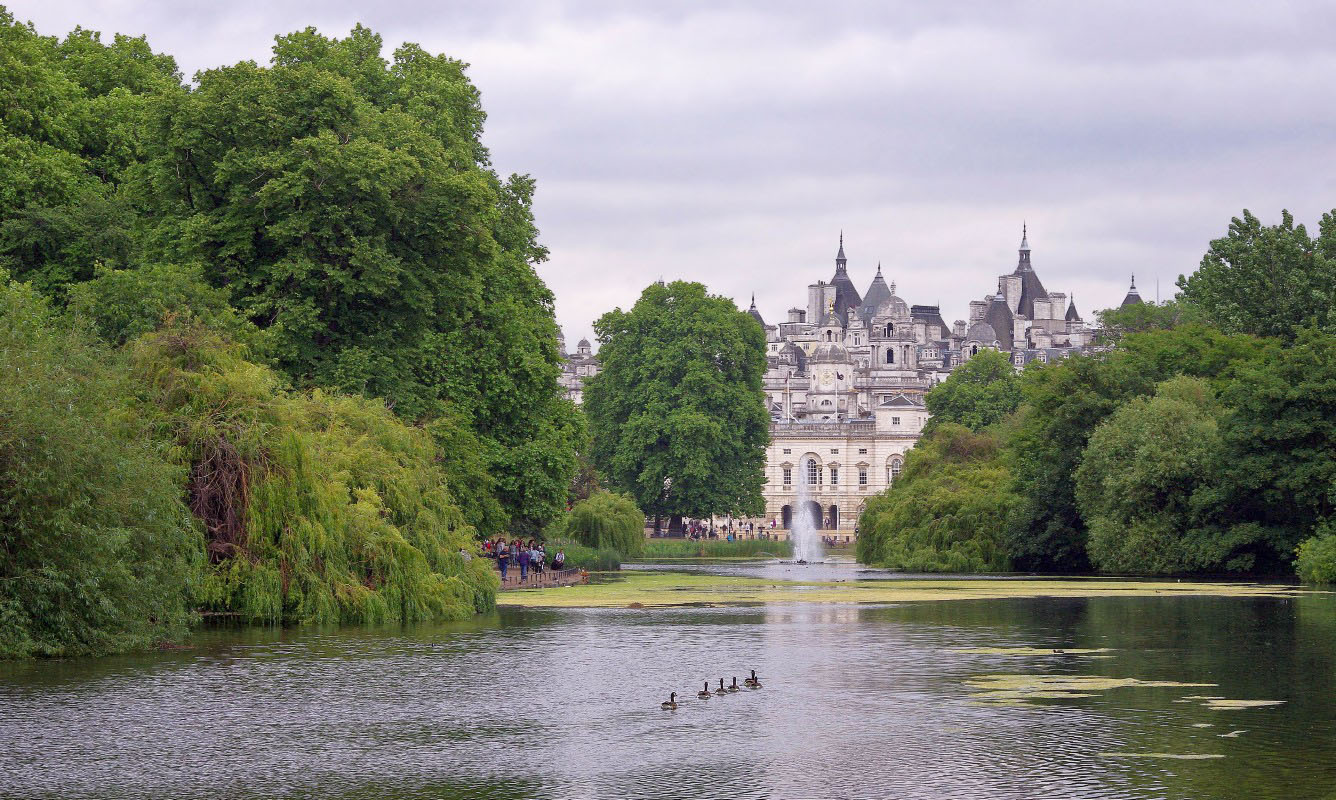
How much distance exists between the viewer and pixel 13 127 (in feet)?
134

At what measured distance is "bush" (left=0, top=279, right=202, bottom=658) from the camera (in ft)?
69.4

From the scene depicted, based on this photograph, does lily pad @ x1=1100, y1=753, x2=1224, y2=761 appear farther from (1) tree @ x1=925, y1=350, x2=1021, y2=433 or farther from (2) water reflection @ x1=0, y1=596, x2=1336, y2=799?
(1) tree @ x1=925, y1=350, x2=1021, y2=433

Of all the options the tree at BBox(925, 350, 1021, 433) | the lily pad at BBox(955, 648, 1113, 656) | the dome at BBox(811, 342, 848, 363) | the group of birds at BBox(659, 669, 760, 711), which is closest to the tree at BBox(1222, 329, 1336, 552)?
the lily pad at BBox(955, 648, 1113, 656)

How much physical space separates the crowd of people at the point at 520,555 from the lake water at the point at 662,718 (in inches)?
705

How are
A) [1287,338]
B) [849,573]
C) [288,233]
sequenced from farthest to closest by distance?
[1287,338]
[849,573]
[288,233]

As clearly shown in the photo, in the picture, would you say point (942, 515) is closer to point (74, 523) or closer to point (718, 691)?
point (718, 691)

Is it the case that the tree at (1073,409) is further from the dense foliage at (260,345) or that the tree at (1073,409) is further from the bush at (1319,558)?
the dense foliage at (260,345)

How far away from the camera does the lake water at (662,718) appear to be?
544 inches

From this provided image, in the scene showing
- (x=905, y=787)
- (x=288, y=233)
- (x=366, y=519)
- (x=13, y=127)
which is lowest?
(x=905, y=787)

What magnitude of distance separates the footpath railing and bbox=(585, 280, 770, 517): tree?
3720cm

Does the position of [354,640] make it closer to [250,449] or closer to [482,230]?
[250,449]

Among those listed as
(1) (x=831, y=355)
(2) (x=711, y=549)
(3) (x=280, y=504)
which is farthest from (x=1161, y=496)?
(1) (x=831, y=355)

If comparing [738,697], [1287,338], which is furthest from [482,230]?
[1287,338]

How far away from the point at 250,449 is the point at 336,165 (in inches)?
391
